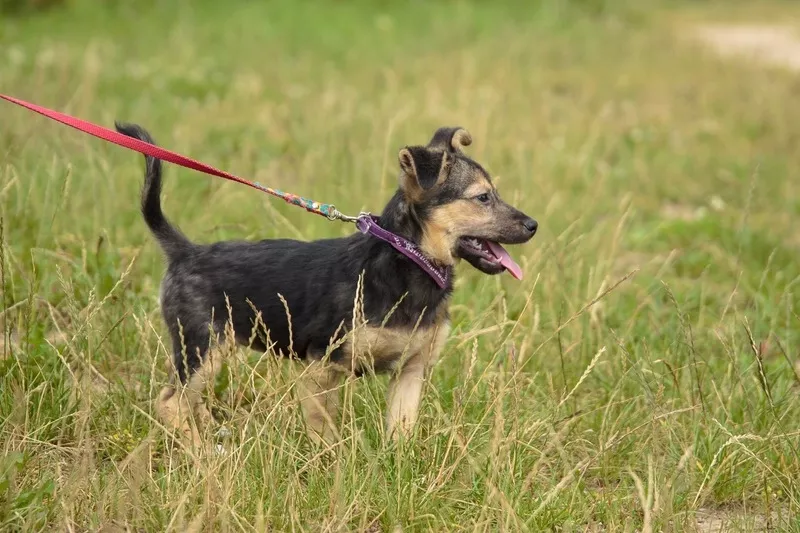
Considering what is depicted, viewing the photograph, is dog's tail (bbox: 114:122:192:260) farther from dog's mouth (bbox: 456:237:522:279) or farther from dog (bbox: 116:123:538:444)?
dog's mouth (bbox: 456:237:522:279)

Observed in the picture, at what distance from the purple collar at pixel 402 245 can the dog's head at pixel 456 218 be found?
6cm

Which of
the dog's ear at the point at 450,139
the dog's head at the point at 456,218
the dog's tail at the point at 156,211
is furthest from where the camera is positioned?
the dog's ear at the point at 450,139

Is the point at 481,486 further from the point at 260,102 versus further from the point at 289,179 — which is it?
the point at 260,102

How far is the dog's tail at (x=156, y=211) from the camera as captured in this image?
4.94 metres

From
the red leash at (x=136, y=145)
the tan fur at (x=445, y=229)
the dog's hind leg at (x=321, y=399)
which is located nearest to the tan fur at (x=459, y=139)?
the tan fur at (x=445, y=229)

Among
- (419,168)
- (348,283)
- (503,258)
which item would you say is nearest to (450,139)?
(419,168)

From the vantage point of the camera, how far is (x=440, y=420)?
13.9ft

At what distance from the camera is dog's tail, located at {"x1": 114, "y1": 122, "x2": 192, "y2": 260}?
16.2 feet

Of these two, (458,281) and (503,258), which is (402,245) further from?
(458,281)

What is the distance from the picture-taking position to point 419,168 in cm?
465

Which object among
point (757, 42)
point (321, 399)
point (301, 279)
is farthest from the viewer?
point (757, 42)

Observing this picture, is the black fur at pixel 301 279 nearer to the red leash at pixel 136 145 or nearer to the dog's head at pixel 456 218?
the dog's head at pixel 456 218

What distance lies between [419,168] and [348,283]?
22.7 inches

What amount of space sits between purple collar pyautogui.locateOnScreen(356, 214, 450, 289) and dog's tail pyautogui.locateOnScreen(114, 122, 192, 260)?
3.03 ft
